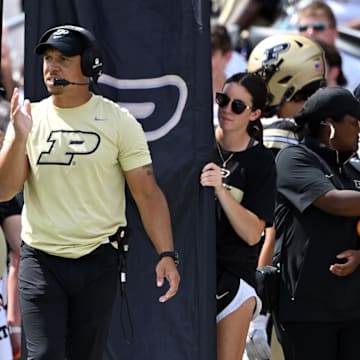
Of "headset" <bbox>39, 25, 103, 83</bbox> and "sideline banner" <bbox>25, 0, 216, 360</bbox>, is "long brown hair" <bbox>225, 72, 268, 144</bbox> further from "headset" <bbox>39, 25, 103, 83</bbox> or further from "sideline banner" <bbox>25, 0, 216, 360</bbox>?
"headset" <bbox>39, 25, 103, 83</bbox>

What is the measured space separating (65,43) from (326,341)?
1958 mm

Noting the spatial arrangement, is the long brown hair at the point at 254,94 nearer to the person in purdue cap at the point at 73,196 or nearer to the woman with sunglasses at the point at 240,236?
the woman with sunglasses at the point at 240,236

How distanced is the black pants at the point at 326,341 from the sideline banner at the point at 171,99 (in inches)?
17.3

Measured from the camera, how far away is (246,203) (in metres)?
6.08

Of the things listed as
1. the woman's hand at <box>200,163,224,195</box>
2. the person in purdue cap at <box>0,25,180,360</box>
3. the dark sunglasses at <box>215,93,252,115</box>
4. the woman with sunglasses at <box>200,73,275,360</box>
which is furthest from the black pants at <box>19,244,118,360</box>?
the dark sunglasses at <box>215,93,252,115</box>

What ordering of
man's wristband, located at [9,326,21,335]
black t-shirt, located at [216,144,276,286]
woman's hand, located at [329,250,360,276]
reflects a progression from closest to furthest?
woman's hand, located at [329,250,360,276], black t-shirt, located at [216,144,276,286], man's wristband, located at [9,326,21,335]

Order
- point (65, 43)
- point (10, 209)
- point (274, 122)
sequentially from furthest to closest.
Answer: point (274, 122) → point (10, 209) → point (65, 43)

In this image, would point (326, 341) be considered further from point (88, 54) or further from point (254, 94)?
point (88, 54)

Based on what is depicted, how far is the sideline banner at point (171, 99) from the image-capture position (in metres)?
5.89

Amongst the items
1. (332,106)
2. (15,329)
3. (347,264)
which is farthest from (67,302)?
(332,106)

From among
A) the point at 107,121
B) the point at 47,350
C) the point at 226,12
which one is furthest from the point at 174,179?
the point at 226,12

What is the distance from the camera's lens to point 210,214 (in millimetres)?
5867

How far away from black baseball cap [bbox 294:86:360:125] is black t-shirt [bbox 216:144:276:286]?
1.03ft

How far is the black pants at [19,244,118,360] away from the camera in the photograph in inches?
210
